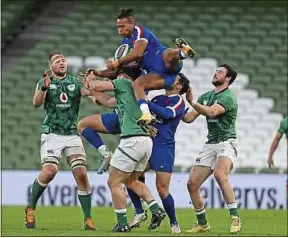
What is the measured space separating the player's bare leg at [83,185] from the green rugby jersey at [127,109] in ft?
3.55

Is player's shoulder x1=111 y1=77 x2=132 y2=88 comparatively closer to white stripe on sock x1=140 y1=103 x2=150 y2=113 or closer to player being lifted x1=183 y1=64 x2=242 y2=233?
white stripe on sock x1=140 y1=103 x2=150 y2=113

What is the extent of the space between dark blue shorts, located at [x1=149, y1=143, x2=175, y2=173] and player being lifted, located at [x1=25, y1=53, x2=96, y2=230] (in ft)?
3.36

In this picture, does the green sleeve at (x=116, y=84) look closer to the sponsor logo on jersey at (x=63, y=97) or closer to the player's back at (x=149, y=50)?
the player's back at (x=149, y=50)

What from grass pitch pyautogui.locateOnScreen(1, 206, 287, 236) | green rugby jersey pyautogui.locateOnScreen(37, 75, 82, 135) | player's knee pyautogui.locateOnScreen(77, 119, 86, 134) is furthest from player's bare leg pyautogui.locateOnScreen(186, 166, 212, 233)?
green rugby jersey pyautogui.locateOnScreen(37, 75, 82, 135)

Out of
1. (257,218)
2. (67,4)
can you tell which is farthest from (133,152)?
(67,4)

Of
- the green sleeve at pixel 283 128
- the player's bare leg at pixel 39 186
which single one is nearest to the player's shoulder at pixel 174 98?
the player's bare leg at pixel 39 186

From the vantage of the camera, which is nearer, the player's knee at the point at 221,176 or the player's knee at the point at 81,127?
the player's knee at the point at 221,176

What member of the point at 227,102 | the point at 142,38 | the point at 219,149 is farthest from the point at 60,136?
the point at 227,102

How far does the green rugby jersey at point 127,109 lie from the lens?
45.5 ft

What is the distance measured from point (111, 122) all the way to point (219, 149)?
1.43 metres

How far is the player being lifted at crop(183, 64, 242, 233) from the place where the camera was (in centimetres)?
1479

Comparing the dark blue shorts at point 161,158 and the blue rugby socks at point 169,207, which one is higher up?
the dark blue shorts at point 161,158

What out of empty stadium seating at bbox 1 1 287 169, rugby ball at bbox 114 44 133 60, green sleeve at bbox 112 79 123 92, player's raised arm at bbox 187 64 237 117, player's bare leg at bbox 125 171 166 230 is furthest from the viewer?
empty stadium seating at bbox 1 1 287 169

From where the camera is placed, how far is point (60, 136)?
49.2ft
